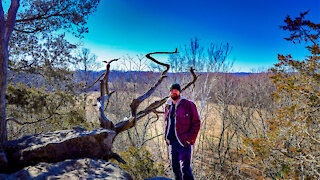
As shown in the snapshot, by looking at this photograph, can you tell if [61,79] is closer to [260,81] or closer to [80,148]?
[80,148]

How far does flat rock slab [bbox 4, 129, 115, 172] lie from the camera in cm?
282

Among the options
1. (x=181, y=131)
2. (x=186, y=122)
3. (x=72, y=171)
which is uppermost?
(x=186, y=122)

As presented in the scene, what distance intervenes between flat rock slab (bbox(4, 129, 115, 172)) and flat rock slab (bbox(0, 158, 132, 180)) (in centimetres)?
32

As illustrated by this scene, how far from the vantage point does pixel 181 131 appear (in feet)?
8.66

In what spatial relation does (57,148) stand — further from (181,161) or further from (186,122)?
(186,122)

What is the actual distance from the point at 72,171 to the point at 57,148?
0.71 m

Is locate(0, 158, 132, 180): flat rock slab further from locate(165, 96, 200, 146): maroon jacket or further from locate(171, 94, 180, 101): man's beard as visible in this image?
locate(171, 94, 180, 101): man's beard

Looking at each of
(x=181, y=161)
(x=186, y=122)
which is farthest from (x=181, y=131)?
(x=181, y=161)

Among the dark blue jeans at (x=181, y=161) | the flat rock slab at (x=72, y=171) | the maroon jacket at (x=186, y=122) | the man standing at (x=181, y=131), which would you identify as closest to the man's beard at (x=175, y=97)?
the man standing at (x=181, y=131)

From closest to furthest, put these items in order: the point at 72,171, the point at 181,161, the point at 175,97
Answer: the point at 72,171 < the point at 181,161 < the point at 175,97

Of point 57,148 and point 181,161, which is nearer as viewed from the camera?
point 181,161

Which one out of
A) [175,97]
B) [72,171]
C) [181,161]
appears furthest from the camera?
[175,97]

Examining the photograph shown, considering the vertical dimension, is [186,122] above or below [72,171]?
above

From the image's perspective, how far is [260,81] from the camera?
1589cm
